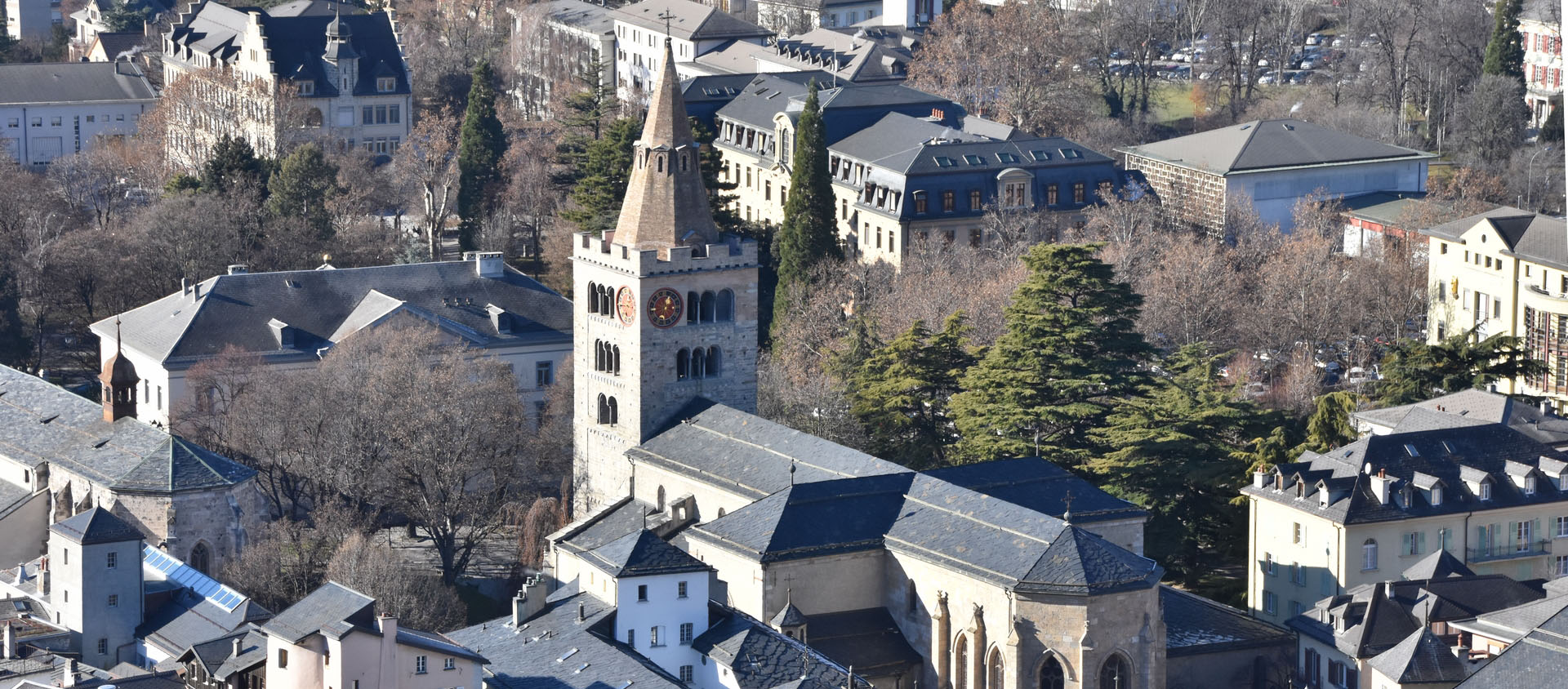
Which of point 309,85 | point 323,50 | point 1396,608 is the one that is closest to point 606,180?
point 309,85

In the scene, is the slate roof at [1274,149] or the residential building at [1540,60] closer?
the slate roof at [1274,149]

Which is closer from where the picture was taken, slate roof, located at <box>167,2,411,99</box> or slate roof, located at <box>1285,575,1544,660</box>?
slate roof, located at <box>1285,575,1544,660</box>

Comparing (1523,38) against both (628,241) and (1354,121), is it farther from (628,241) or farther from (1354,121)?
(628,241)

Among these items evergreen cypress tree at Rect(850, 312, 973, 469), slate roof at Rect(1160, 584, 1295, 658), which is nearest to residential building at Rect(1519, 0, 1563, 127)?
evergreen cypress tree at Rect(850, 312, 973, 469)

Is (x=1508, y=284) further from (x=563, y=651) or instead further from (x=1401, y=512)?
(x=563, y=651)

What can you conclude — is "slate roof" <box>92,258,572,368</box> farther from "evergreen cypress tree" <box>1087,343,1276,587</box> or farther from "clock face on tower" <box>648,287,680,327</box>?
"evergreen cypress tree" <box>1087,343,1276,587</box>

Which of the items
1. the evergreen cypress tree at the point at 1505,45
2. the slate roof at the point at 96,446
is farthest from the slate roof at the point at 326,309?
the evergreen cypress tree at the point at 1505,45

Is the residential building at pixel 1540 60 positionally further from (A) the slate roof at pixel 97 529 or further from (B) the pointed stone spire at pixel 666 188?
(A) the slate roof at pixel 97 529
